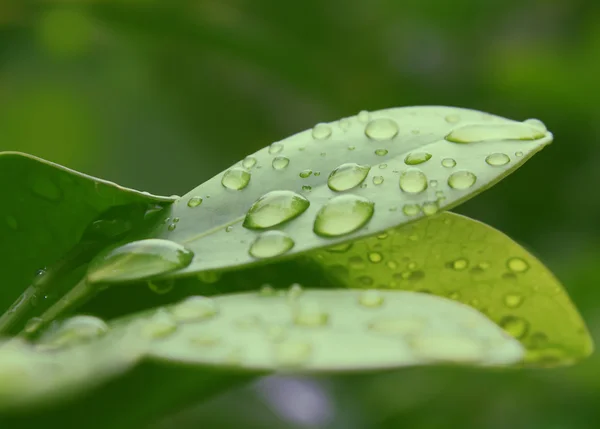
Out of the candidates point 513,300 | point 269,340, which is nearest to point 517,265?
point 513,300

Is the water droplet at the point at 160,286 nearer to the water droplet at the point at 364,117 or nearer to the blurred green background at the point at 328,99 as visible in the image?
the water droplet at the point at 364,117

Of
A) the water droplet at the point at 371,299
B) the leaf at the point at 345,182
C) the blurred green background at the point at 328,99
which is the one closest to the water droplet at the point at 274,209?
the leaf at the point at 345,182

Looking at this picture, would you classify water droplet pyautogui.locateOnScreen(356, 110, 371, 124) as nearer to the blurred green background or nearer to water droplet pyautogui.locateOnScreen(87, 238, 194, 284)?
water droplet pyautogui.locateOnScreen(87, 238, 194, 284)

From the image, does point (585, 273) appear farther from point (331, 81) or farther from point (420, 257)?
point (420, 257)

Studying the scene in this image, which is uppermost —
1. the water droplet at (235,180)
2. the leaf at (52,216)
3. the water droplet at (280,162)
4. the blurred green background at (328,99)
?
the blurred green background at (328,99)

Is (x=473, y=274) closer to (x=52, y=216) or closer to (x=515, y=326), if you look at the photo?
(x=515, y=326)

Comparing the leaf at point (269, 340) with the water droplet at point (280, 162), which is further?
the water droplet at point (280, 162)

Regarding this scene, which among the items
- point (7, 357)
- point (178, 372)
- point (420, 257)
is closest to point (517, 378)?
point (420, 257)

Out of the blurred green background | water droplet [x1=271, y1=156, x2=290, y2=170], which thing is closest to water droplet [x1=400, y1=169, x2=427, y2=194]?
water droplet [x1=271, y1=156, x2=290, y2=170]
